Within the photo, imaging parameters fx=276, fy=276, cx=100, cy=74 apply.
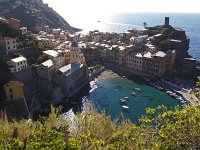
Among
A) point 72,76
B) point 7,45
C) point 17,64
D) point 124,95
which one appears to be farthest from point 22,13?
point 124,95

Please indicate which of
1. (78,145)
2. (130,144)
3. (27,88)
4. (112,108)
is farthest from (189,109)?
(27,88)

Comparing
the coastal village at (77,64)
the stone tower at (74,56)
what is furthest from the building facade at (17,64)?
the stone tower at (74,56)

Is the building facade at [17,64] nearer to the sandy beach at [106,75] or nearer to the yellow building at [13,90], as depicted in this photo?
the yellow building at [13,90]

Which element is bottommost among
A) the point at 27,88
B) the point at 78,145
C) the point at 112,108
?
the point at 112,108

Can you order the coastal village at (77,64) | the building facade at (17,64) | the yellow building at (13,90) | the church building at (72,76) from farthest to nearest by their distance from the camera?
the church building at (72,76) < the coastal village at (77,64) < the building facade at (17,64) < the yellow building at (13,90)

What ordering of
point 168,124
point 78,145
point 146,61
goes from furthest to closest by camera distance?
point 146,61 < point 78,145 < point 168,124

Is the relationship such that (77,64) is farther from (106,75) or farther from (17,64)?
(17,64)

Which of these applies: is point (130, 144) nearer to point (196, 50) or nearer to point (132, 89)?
point (132, 89)
